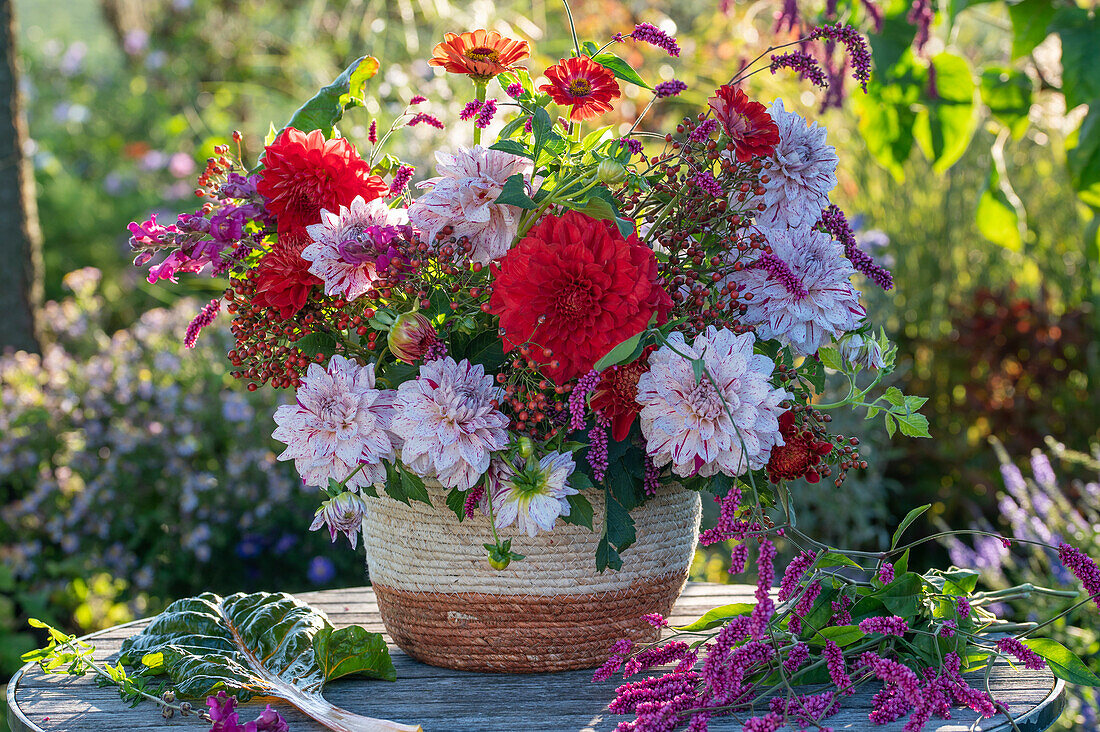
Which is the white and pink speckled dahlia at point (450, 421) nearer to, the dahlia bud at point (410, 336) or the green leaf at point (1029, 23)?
the dahlia bud at point (410, 336)

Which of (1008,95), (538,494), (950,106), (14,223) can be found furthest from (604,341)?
(14,223)

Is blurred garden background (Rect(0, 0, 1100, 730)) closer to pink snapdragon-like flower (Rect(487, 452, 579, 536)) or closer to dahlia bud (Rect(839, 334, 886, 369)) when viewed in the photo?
dahlia bud (Rect(839, 334, 886, 369))

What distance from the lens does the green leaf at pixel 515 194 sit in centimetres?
85

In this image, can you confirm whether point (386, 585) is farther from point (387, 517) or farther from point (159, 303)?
point (159, 303)

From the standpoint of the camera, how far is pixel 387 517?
41.1 inches

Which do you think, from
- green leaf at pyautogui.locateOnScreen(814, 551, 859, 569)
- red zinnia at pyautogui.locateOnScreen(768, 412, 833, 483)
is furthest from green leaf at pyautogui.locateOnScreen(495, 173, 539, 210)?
green leaf at pyautogui.locateOnScreen(814, 551, 859, 569)

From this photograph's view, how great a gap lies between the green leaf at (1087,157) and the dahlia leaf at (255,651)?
138cm

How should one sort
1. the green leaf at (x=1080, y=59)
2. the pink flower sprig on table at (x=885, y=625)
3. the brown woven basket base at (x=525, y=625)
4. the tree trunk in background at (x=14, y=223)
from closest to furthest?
1. the pink flower sprig on table at (x=885, y=625)
2. the brown woven basket base at (x=525, y=625)
3. the green leaf at (x=1080, y=59)
4. the tree trunk in background at (x=14, y=223)

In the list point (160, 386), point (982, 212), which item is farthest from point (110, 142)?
point (982, 212)

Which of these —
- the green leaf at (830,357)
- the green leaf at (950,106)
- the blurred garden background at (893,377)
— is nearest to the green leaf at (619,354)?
the green leaf at (830,357)

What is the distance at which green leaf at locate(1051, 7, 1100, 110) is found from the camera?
1570mm

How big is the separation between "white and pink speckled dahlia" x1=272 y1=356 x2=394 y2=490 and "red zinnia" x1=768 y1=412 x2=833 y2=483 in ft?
1.17

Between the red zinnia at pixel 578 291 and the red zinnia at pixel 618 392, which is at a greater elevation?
the red zinnia at pixel 578 291

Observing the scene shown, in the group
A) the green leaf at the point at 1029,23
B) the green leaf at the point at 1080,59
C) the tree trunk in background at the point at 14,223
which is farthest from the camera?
the tree trunk in background at the point at 14,223
